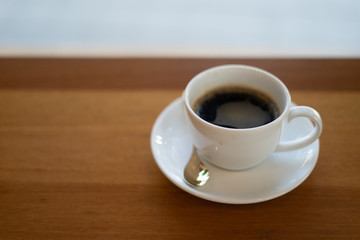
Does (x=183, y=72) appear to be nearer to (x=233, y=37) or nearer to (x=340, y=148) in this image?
(x=340, y=148)

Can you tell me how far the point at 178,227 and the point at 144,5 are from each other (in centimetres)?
140

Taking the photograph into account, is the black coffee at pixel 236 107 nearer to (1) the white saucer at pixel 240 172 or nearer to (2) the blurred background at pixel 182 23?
(1) the white saucer at pixel 240 172

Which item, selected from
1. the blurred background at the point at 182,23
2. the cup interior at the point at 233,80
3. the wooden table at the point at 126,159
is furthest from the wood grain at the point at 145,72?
the blurred background at the point at 182,23

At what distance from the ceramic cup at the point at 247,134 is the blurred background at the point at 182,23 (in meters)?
0.78

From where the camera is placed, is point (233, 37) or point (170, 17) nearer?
point (233, 37)

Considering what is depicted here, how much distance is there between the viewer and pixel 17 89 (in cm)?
87

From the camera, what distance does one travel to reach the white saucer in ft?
1.87

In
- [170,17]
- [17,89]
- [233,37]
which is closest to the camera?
[17,89]

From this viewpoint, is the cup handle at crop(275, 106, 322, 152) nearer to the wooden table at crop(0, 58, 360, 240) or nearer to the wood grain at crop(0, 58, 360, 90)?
the wooden table at crop(0, 58, 360, 240)

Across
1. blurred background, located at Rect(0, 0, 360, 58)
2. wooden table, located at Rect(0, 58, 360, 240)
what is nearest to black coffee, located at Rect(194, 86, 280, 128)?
wooden table, located at Rect(0, 58, 360, 240)

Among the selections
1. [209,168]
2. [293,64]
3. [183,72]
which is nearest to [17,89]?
[183,72]

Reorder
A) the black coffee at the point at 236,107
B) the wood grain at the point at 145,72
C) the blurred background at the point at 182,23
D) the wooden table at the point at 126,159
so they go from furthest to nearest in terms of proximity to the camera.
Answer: the blurred background at the point at 182,23, the wood grain at the point at 145,72, the black coffee at the point at 236,107, the wooden table at the point at 126,159

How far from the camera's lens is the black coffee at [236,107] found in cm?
66

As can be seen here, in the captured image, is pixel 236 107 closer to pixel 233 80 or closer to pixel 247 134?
pixel 233 80
